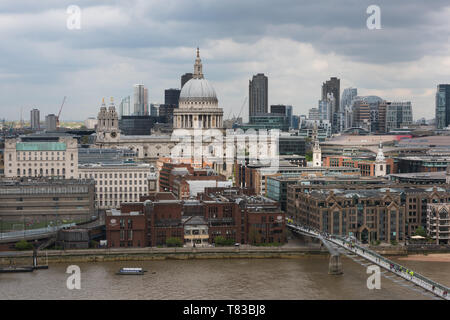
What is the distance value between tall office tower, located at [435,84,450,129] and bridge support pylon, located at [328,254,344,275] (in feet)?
373

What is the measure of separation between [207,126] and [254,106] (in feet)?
211

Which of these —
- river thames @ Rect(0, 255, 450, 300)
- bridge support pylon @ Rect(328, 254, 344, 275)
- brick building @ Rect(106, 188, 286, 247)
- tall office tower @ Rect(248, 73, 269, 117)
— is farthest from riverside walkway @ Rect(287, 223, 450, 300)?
tall office tower @ Rect(248, 73, 269, 117)

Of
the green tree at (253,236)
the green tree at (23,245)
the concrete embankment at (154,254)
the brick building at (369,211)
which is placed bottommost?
the concrete embankment at (154,254)

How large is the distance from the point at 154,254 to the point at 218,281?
19.2 feet

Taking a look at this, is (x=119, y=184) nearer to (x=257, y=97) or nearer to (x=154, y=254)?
(x=154, y=254)

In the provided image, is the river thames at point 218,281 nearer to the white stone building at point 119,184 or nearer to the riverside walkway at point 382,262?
the riverside walkway at point 382,262

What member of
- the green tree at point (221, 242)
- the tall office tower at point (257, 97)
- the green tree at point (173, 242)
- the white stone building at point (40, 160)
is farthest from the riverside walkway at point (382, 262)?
the tall office tower at point (257, 97)

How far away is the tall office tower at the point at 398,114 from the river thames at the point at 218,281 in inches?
4303

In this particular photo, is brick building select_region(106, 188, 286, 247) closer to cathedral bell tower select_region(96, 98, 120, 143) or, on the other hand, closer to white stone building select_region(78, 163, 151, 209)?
white stone building select_region(78, 163, 151, 209)

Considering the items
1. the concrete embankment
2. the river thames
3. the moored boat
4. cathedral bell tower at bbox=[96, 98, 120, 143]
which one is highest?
cathedral bell tower at bbox=[96, 98, 120, 143]

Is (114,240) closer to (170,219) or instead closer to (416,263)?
(170,219)

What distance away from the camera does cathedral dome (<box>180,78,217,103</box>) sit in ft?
265

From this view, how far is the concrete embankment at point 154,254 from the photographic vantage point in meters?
35.4

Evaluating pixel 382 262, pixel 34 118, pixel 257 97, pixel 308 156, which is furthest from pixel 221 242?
pixel 34 118
